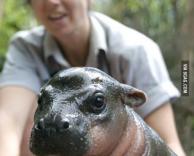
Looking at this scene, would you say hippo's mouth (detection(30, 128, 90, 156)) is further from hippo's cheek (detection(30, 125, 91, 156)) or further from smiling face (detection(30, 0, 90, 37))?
smiling face (detection(30, 0, 90, 37))

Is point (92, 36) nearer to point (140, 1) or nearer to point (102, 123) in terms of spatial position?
point (102, 123)

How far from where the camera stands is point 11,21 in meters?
3.43

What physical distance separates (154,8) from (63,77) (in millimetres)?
2413

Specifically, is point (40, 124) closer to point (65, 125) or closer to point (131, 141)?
point (65, 125)

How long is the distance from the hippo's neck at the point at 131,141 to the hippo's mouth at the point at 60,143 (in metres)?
0.07

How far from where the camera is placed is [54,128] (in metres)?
0.60

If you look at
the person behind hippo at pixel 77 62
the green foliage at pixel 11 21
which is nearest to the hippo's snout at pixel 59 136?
the person behind hippo at pixel 77 62

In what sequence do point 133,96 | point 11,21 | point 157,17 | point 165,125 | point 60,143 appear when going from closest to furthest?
1. point 60,143
2. point 133,96
3. point 165,125
4. point 157,17
5. point 11,21

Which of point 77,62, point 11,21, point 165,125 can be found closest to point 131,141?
point 165,125

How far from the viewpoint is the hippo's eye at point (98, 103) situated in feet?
2.11

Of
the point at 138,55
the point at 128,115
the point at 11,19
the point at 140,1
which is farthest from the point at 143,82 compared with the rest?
the point at 11,19

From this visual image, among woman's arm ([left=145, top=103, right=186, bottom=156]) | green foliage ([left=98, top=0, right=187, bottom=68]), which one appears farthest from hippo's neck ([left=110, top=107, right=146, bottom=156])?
green foliage ([left=98, top=0, right=187, bottom=68])

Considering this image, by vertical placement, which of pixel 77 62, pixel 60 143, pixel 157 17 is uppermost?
pixel 157 17

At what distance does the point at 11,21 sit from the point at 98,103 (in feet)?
9.46
